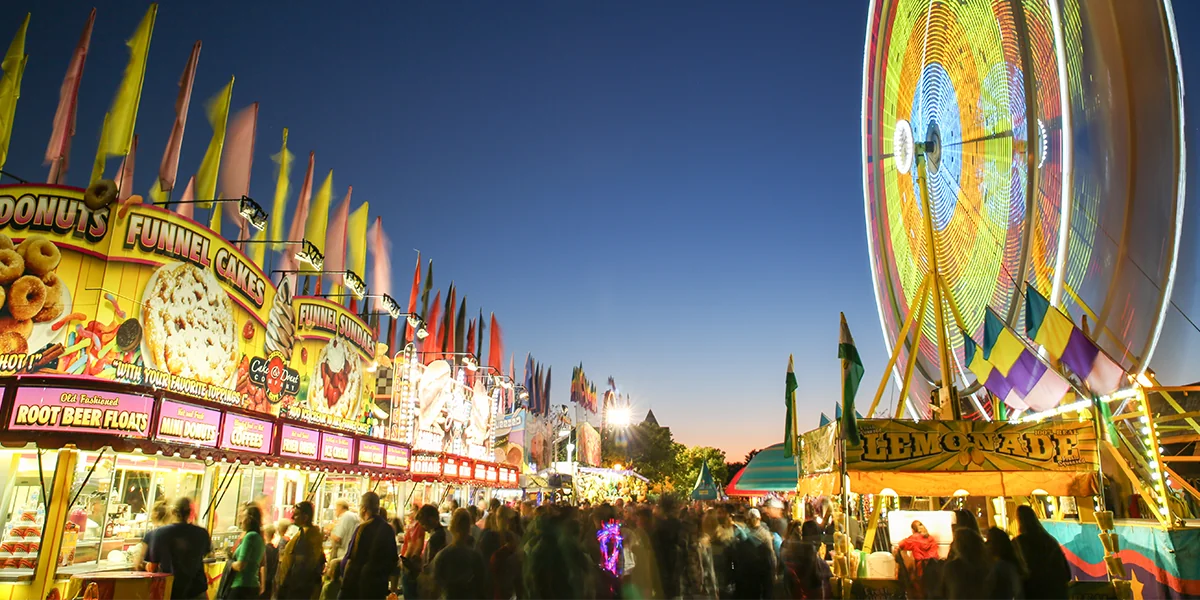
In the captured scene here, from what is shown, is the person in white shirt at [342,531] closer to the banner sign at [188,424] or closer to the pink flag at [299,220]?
the banner sign at [188,424]

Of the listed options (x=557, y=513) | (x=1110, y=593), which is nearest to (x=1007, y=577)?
(x=557, y=513)

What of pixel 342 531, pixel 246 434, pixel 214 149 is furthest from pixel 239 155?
pixel 342 531

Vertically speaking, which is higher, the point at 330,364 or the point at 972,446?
the point at 330,364

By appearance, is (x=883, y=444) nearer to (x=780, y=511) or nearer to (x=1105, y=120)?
(x=780, y=511)

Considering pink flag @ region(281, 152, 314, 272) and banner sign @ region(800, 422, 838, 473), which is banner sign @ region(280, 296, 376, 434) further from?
banner sign @ region(800, 422, 838, 473)

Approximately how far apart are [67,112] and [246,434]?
7758mm

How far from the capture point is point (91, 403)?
9703mm

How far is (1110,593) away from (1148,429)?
220cm

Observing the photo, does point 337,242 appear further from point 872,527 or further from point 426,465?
point 872,527

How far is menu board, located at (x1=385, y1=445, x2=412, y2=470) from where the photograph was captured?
20.2 metres

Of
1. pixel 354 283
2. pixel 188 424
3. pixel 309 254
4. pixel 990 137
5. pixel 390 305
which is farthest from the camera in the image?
pixel 390 305

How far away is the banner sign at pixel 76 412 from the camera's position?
9406mm

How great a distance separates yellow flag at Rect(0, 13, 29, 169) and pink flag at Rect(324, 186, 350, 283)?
8.18 meters

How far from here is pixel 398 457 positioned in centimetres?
2088
